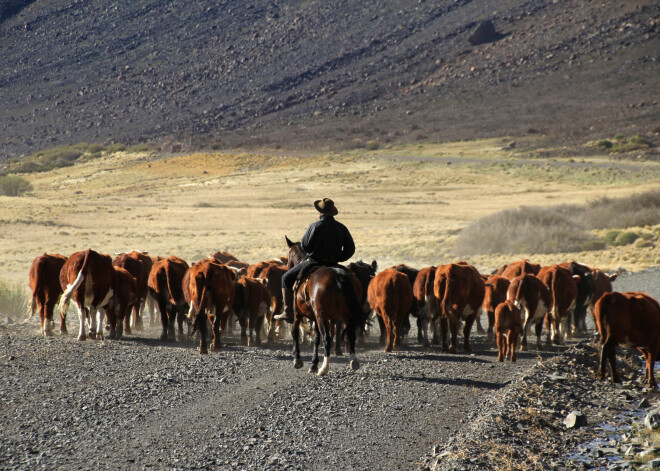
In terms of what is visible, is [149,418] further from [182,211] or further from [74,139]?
[74,139]

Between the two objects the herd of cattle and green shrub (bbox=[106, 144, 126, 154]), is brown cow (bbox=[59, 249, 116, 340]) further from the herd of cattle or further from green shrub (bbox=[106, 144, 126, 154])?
green shrub (bbox=[106, 144, 126, 154])

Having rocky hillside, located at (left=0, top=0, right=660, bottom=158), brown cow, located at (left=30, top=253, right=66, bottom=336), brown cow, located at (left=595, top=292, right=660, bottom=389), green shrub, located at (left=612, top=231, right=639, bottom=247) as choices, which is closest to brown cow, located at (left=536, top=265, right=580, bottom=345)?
brown cow, located at (left=595, top=292, right=660, bottom=389)

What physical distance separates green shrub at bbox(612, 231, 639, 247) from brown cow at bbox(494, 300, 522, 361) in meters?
26.0

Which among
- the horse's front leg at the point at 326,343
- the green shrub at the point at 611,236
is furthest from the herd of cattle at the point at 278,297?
the green shrub at the point at 611,236

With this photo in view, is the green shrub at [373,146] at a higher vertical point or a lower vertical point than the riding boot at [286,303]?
higher

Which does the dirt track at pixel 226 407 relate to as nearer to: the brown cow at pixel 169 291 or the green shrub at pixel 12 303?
the brown cow at pixel 169 291

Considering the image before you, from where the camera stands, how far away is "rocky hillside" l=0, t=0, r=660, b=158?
110m

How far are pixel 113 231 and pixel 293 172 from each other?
3532 centimetres

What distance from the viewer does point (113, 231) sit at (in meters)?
48.7

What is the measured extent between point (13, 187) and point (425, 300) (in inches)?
2686

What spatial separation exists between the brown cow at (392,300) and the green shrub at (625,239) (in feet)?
84.0

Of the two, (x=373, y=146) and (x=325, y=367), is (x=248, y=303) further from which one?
(x=373, y=146)

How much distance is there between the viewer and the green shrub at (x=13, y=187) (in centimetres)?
7594

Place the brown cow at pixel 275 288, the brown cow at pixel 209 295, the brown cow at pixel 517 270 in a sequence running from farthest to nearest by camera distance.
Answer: the brown cow at pixel 517 270 < the brown cow at pixel 275 288 < the brown cow at pixel 209 295
